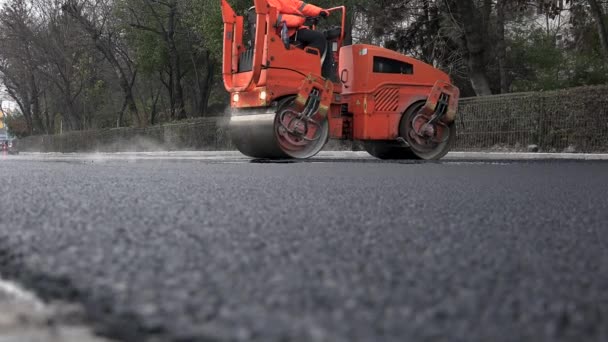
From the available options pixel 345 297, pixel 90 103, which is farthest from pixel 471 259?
pixel 90 103

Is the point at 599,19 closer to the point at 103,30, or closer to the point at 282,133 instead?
the point at 282,133

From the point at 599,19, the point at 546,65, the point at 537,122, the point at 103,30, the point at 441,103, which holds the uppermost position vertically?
the point at 103,30

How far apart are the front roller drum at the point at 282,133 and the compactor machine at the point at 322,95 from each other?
15 millimetres

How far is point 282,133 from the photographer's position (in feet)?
30.5

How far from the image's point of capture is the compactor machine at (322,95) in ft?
30.1

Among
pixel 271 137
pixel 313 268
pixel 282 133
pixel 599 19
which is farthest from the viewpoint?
pixel 599 19

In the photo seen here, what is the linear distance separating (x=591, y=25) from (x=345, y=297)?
65.5ft

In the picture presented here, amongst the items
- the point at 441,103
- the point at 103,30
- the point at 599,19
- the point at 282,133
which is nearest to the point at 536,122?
the point at 599,19

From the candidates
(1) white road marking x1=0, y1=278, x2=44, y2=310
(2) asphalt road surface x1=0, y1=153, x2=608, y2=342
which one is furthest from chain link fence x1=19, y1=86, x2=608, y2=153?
(1) white road marking x1=0, y1=278, x2=44, y2=310

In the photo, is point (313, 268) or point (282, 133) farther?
point (282, 133)

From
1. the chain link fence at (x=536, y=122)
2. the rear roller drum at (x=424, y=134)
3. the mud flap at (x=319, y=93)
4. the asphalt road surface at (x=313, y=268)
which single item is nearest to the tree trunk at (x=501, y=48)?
the chain link fence at (x=536, y=122)

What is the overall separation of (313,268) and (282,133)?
7972mm

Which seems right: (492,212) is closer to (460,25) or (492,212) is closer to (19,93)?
(460,25)

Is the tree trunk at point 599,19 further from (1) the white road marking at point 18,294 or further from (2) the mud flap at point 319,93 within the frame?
(1) the white road marking at point 18,294
